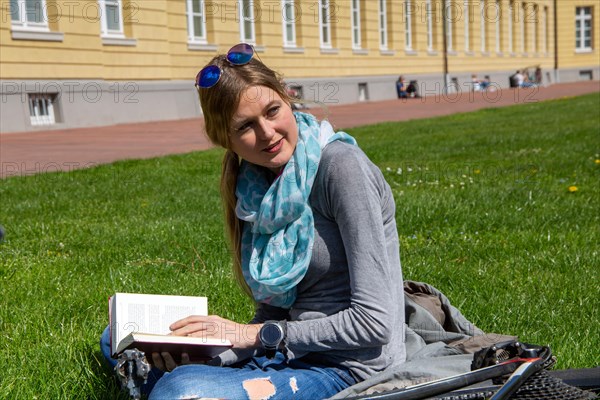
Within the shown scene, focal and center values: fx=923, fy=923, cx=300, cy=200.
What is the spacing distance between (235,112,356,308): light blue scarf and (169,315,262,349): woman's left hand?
5.3 inches

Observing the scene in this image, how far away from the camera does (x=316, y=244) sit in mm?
2779

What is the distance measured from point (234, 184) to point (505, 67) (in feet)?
156

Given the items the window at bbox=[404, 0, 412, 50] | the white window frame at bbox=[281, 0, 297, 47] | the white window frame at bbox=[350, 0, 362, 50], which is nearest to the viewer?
the white window frame at bbox=[281, 0, 297, 47]

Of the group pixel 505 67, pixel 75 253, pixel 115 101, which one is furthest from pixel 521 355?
pixel 505 67

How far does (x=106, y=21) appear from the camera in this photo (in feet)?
67.5

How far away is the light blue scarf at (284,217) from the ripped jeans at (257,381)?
8.7 inches

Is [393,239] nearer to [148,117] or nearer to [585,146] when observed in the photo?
[585,146]

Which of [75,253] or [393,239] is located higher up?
[393,239]

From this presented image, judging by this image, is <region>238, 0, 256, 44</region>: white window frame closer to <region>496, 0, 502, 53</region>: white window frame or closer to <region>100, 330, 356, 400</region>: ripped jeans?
<region>496, 0, 502, 53</region>: white window frame

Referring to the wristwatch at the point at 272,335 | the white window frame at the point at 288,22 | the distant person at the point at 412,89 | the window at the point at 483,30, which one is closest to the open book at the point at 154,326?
the wristwatch at the point at 272,335

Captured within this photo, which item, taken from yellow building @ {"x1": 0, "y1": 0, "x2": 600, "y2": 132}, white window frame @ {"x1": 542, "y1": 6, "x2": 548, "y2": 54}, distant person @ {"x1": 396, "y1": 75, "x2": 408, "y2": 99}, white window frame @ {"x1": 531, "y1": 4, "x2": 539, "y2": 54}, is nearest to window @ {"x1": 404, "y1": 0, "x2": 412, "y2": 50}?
yellow building @ {"x1": 0, "y1": 0, "x2": 600, "y2": 132}

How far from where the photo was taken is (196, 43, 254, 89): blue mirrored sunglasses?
269cm

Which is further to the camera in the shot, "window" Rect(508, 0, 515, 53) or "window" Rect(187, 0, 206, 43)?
"window" Rect(508, 0, 515, 53)

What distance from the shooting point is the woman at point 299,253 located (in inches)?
104
